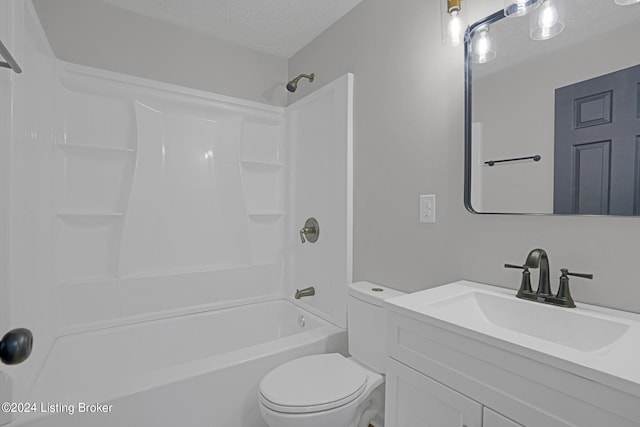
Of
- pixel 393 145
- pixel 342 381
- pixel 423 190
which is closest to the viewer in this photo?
pixel 342 381

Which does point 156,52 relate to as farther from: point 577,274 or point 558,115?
point 577,274

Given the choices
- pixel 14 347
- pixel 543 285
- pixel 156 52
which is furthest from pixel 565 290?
pixel 156 52

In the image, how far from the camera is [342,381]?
4.58 ft

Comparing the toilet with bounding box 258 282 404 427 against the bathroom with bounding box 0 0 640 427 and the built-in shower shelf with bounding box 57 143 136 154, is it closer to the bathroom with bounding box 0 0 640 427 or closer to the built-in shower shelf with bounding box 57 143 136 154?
the bathroom with bounding box 0 0 640 427

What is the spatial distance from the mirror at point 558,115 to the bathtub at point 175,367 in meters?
1.22

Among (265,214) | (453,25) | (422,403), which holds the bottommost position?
(422,403)

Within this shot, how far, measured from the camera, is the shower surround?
1.55 meters

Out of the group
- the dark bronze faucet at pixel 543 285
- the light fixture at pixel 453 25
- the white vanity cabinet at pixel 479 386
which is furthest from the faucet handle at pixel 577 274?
the light fixture at pixel 453 25

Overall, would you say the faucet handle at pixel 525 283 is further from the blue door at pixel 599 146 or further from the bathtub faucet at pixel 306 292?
the bathtub faucet at pixel 306 292

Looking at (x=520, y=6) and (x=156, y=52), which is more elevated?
(x=156, y=52)

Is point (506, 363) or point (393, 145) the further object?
point (393, 145)

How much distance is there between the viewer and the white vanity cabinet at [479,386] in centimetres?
63

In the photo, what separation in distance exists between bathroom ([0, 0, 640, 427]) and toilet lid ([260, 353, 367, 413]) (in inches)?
19.0

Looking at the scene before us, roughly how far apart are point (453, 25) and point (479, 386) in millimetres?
1327
